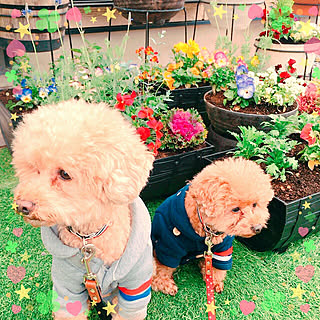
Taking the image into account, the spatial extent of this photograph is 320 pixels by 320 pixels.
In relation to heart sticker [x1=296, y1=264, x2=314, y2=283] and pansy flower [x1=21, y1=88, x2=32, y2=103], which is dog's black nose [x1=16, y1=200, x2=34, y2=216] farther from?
pansy flower [x1=21, y1=88, x2=32, y2=103]

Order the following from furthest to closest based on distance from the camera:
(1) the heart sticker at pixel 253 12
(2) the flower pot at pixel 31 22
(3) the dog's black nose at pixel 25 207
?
(1) the heart sticker at pixel 253 12
(2) the flower pot at pixel 31 22
(3) the dog's black nose at pixel 25 207

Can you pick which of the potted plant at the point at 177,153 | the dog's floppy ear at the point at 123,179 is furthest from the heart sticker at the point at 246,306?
the dog's floppy ear at the point at 123,179

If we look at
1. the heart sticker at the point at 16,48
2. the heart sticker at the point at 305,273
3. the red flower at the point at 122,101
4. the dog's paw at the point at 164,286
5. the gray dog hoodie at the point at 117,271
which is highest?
the heart sticker at the point at 16,48

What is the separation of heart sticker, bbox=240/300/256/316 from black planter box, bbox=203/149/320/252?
34cm

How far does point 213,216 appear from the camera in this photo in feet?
4.58

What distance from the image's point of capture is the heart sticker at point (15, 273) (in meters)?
1.68

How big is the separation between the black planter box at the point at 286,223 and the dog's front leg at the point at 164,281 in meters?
0.54

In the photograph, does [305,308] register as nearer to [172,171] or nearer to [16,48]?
[172,171]

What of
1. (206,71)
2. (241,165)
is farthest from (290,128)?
(206,71)

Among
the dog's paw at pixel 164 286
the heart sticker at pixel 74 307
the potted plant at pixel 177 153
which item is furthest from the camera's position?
the potted plant at pixel 177 153

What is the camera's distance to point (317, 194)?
179cm

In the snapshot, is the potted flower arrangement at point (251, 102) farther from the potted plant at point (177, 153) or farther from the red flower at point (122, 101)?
the red flower at point (122, 101)

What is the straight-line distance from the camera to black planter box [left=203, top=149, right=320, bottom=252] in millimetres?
1725

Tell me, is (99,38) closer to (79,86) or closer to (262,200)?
(79,86)
